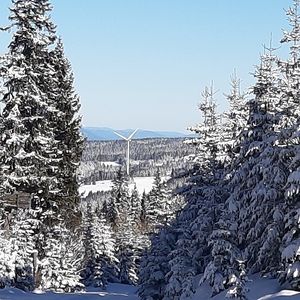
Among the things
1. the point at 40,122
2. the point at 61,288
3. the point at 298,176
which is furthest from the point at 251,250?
the point at 61,288

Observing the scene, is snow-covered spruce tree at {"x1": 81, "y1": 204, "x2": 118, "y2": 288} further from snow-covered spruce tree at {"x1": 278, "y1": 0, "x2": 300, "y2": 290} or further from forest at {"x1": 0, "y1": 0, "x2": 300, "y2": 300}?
snow-covered spruce tree at {"x1": 278, "y1": 0, "x2": 300, "y2": 290}

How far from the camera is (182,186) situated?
2548cm

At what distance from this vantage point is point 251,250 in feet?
64.4

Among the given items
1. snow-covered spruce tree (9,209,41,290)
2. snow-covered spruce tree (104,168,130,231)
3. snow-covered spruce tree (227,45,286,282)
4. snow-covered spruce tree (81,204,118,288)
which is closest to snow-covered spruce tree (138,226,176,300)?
snow-covered spruce tree (227,45,286,282)

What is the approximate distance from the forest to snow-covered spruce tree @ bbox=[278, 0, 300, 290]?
0.04 m

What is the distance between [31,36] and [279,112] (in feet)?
39.3

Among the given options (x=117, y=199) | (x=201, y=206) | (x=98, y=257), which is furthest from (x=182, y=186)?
(x=117, y=199)

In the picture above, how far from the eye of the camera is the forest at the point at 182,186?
17328 mm

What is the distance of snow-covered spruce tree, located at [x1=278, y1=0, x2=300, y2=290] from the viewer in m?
15.0

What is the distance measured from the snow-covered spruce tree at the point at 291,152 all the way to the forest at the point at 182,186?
41 mm

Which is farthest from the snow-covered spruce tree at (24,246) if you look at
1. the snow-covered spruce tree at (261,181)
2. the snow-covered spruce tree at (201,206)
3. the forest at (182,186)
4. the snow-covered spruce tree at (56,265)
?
the snow-covered spruce tree at (261,181)

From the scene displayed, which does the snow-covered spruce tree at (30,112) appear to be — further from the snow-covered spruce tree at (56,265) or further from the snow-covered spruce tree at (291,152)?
the snow-covered spruce tree at (291,152)

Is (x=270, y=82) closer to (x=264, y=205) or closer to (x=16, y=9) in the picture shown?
(x=264, y=205)

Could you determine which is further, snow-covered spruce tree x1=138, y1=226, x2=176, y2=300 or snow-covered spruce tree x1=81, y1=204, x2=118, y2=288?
snow-covered spruce tree x1=81, y1=204, x2=118, y2=288
